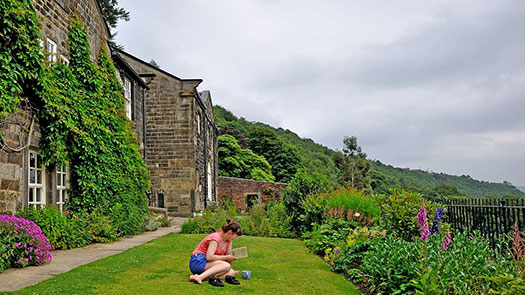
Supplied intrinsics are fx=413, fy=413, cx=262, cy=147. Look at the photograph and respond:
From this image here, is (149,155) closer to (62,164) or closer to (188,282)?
(62,164)

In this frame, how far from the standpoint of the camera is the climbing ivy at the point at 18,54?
8461mm

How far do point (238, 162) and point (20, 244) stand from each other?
126 ft

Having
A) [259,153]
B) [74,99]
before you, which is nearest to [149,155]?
[74,99]

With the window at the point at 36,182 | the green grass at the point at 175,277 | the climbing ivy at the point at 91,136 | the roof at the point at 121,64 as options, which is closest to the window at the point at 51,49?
the climbing ivy at the point at 91,136

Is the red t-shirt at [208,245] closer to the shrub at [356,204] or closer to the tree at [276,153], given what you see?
the shrub at [356,204]

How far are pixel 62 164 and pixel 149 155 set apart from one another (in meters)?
11.7

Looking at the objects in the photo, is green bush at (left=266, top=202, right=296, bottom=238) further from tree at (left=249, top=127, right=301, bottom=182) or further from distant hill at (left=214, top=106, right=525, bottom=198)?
distant hill at (left=214, top=106, right=525, bottom=198)

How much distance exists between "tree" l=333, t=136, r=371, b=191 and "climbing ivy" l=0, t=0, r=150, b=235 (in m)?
34.4

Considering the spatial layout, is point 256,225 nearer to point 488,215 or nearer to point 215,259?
point 488,215

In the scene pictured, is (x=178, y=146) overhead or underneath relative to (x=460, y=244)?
overhead

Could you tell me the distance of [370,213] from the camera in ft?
36.8

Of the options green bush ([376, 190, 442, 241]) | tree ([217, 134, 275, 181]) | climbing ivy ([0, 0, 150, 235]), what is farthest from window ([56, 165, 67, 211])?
tree ([217, 134, 275, 181])

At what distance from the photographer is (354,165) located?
4703 cm

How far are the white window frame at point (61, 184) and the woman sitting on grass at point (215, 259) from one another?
6.17 meters
